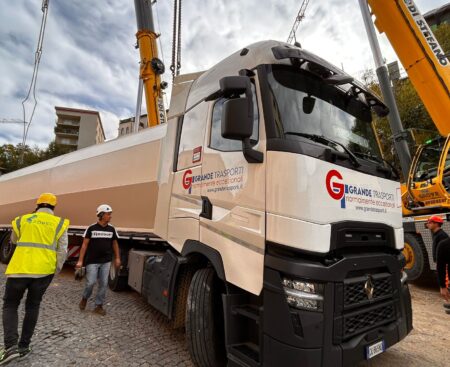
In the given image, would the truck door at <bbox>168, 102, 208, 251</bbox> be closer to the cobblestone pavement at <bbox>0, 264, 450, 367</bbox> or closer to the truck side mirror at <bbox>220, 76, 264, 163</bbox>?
the truck side mirror at <bbox>220, 76, 264, 163</bbox>

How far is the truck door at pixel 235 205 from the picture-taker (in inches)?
94.7

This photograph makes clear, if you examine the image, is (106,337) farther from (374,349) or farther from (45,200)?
(374,349)

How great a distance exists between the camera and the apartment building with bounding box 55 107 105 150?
55.1m

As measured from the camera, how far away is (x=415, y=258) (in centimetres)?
617

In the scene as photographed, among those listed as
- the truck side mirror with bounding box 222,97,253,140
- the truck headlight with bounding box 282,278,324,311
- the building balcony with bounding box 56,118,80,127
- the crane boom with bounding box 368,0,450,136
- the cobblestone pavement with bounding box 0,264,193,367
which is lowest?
the cobblestone pavement with bounding box 0,264,193,367

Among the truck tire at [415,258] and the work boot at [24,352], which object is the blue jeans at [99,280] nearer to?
the work boot at [24,352]

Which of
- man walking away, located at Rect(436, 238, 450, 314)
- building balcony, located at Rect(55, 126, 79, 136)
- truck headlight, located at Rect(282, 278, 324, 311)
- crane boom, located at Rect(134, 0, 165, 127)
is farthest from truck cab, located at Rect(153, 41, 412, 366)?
building balcony, located at Rect(55, 126, 79, 136)

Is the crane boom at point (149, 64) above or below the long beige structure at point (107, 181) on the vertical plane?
above

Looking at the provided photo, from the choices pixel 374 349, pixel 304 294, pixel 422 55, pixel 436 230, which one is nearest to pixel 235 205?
pixel 304 294

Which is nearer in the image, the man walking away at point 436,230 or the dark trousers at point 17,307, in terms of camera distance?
the dark trousers at point 17,307

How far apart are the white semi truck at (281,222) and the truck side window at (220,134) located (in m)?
0.01

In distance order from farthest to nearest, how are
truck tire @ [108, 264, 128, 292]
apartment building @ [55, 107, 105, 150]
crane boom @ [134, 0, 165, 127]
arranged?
apartment building @ [55, 107, 105, 150] < crane boom @ [134, 0, 165, 127] < truck tire @ [108, 264, 128, 292]

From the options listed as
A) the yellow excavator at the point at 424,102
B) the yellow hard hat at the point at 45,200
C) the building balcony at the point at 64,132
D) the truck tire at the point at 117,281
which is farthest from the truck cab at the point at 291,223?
the building balcony at the point at 64,132

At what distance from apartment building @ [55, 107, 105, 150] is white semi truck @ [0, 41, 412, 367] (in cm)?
5707
